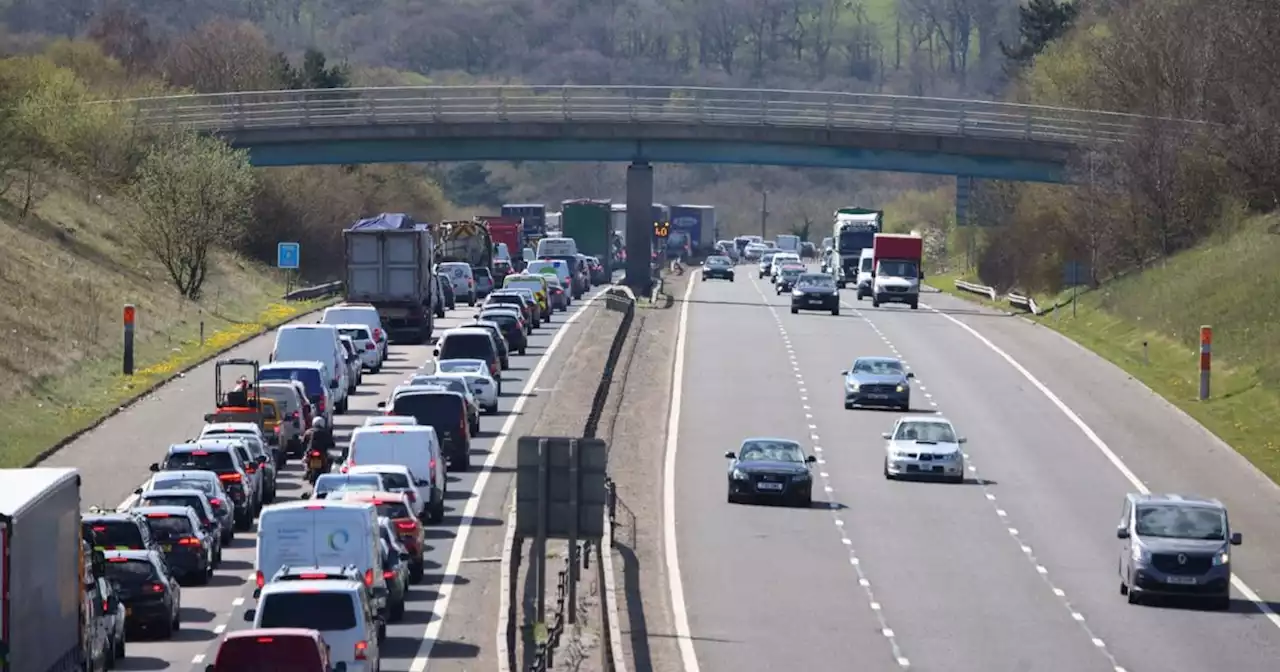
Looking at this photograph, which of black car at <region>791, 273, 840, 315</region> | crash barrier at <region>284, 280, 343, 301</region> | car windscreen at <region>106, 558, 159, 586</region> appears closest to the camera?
car windscreen at <region>106, 558, 159, 586</region>

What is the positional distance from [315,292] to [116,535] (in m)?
58.6

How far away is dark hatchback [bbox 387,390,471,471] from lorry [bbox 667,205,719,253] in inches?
4012

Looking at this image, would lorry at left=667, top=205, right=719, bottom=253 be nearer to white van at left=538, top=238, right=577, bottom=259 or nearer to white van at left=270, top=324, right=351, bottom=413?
white van at left=538, top=238, right=577, bottom=259

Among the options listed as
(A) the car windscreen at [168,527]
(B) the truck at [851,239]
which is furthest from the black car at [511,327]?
(B) the truck at [851,239]

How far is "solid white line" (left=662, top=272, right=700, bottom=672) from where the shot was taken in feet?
93.6

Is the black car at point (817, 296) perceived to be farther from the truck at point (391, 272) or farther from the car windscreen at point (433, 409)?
the car windscreen at point (433, 409)

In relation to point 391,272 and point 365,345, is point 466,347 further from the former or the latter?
point 391,272

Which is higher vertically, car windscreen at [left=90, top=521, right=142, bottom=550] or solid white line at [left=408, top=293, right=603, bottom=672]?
car windscreen at [left=90, top=521, right=142, bottom=550]

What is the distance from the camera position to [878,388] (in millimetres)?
54812

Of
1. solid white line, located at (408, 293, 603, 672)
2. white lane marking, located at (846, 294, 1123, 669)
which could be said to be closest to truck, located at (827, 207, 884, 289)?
solid white line, located at (408, 293, 603, 672)

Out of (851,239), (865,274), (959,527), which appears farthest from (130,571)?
(851,239)

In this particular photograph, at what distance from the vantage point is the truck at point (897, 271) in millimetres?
90000

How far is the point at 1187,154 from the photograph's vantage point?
84562 mm

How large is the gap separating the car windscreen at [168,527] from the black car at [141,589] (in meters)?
3.70
